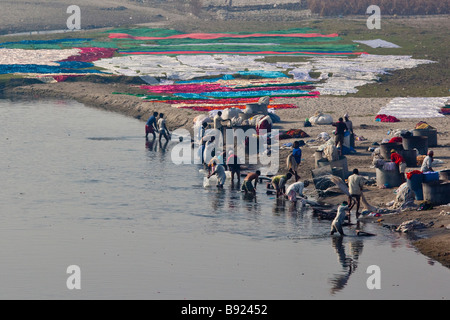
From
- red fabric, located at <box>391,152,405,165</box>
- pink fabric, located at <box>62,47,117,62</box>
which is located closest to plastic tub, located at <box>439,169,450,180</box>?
red fabric, located at <box>391,152,405,165</box>

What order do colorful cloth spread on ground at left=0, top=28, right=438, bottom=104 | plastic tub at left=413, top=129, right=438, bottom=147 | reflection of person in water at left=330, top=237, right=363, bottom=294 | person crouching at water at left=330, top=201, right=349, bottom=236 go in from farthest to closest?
colorful cloth spread on ground at left=0, top=28, right=438, bottom=104, plastic tub at left=413, top=129, right=438, bottom=147, person crouching at water at left=330, top=201, right=349, bottom=236, reflection of person in water at left=330, top=237, right=363, bottom=294

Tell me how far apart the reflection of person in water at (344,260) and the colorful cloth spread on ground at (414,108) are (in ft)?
81.0

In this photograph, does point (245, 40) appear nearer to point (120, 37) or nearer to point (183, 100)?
point (120, 37)

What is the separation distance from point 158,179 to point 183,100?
75.6 ft

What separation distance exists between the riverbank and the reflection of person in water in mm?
1886

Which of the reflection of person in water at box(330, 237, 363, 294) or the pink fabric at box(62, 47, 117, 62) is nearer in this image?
the reflection of person in water at box(330, 237, 363, 294)

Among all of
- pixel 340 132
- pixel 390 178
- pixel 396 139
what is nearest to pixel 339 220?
pixel 390 178

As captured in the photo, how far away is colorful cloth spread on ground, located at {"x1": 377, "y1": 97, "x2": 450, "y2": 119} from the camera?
163ft

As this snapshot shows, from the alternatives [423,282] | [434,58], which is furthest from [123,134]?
[434,58]

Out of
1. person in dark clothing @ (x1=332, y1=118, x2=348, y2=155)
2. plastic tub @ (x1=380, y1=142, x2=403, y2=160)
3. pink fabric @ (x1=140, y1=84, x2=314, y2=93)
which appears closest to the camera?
plastic tub @ (x1=380, y1=142, x2=403, y2=160)

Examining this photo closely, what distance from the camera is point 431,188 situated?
2870cm

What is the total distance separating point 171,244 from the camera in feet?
86.5

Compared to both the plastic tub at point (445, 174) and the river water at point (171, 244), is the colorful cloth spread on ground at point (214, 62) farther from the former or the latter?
the plastic tub at point (445, 174)

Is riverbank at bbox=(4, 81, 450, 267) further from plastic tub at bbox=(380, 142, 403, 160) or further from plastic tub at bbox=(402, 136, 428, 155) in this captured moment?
plastic tub at bbox=(380, 142, 403, 160)
